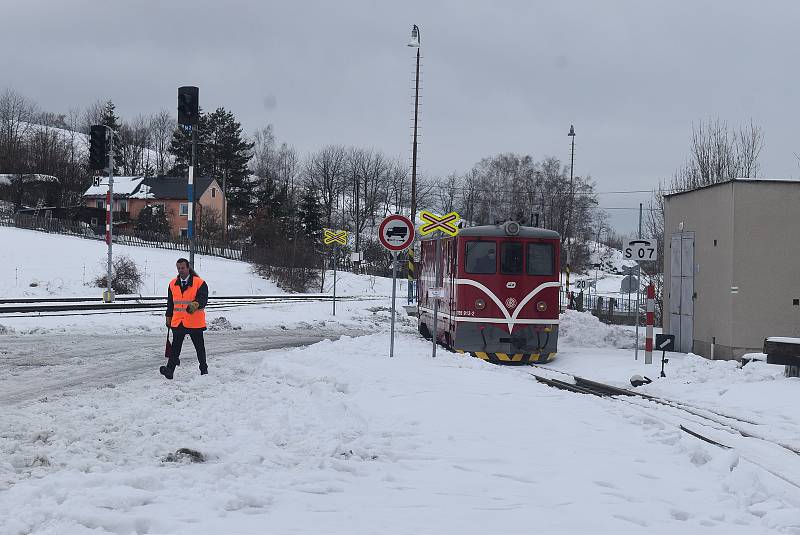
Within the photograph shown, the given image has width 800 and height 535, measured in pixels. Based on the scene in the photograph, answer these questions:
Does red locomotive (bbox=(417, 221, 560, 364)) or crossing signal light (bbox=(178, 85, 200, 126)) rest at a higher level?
crossing signal light (bbox=(178, 85, 200, 126))

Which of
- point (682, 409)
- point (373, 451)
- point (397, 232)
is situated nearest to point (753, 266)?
point (397, 232)

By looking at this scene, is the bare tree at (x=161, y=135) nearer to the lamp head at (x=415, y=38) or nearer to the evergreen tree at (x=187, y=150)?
the evergreen tree at (x=187, y=150)

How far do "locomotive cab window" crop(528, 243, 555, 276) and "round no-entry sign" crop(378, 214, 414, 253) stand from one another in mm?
3918

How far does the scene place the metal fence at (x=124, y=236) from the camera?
60.3 m

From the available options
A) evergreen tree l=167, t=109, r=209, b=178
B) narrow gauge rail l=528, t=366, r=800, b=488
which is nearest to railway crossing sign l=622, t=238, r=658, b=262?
narrow gauge rail l=528, t=366, r=800, b=488

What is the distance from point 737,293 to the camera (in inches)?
762

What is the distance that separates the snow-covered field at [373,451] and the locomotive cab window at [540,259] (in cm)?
335

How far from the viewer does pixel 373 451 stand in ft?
25.6

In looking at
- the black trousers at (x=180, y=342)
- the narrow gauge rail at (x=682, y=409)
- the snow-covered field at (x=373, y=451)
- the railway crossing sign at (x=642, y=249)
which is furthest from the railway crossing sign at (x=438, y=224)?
the black trousers at (x=180, y=342)

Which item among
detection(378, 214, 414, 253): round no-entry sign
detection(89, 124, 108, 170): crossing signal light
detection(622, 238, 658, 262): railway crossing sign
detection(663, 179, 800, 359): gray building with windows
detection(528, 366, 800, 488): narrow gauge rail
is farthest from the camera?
detection(89, 124, 108, 170): crossing signal light

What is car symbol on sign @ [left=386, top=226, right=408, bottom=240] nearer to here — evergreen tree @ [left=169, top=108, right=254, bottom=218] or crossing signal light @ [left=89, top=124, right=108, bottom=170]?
crossing signal light @ [left=89, top=124, right=108, bottom=170]

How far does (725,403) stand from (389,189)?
3859 inches

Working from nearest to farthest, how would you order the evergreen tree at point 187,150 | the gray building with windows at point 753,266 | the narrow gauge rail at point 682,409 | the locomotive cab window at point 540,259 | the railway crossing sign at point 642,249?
1. the narrow gauge rail at point 682,409
2. the railway crossing sign at point 642,249
3. the locomotive cab window at point 540,259
4. the gray building with windows at point 753,266
5. the evergreen tree at point 187,150

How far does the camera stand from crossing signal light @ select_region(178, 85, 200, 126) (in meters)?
20.9
